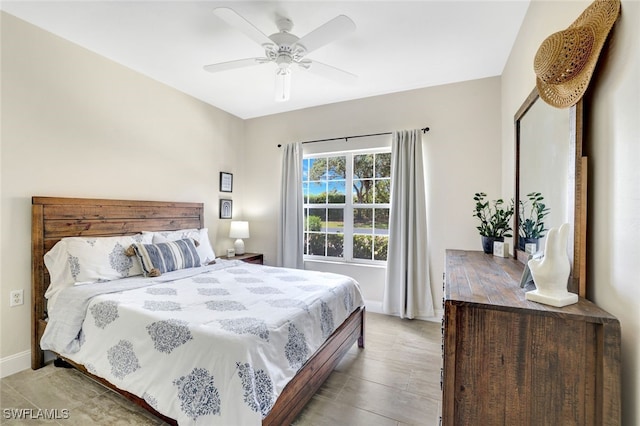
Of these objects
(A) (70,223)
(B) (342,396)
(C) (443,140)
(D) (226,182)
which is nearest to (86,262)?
(A) (70,223)

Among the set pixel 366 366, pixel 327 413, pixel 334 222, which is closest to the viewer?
pixel 327 413

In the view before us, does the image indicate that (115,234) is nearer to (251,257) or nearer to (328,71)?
(251,257)

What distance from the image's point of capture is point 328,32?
1.82 meters

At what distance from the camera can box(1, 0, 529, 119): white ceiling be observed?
204 cm

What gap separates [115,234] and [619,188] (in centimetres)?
360

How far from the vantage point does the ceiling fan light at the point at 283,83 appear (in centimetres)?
235

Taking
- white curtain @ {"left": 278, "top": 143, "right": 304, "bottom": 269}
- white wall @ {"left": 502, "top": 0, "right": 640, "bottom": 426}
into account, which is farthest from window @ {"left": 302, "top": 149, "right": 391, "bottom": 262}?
white wall @ {"left": 502, "top": 0, "right": 640, "bottom": 426}

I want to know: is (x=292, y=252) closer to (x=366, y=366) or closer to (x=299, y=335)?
(x=366, y=366)

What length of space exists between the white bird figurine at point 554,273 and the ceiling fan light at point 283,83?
216cm

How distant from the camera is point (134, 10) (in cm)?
208

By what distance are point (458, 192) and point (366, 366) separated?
6.95ft

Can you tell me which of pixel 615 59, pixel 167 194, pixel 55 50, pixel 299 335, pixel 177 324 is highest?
pixel 55 50

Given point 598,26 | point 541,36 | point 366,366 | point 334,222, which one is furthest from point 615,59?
point 334,222

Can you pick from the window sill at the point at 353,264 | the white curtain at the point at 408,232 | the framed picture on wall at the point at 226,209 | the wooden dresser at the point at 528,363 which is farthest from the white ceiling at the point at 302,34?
the window sill at the point at 353,264
